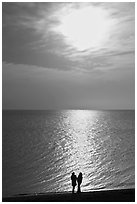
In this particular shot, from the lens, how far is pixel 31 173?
39344mm

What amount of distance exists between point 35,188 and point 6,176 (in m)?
7.12

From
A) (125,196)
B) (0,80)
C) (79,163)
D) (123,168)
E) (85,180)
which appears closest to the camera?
(0,80)

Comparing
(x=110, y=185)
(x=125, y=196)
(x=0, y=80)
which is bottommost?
(x=110, y=185)

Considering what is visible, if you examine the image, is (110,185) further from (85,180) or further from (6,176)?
(6,176)

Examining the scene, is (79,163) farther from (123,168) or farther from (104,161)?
(123,168)

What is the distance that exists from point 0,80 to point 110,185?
30977 millimetres

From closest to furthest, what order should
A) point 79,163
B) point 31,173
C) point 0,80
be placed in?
1. point 0,80
2. point 31,173
3. point 79,163

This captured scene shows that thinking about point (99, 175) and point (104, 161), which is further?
point (104, 161)

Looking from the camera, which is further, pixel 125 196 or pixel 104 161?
pixel 104 161

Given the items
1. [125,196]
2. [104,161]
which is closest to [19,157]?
[104,161]

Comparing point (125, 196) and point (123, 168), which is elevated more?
point (125, 196)

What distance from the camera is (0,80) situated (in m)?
6.29

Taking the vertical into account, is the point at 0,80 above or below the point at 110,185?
above

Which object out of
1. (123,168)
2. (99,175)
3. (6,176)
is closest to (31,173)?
(6,176)
